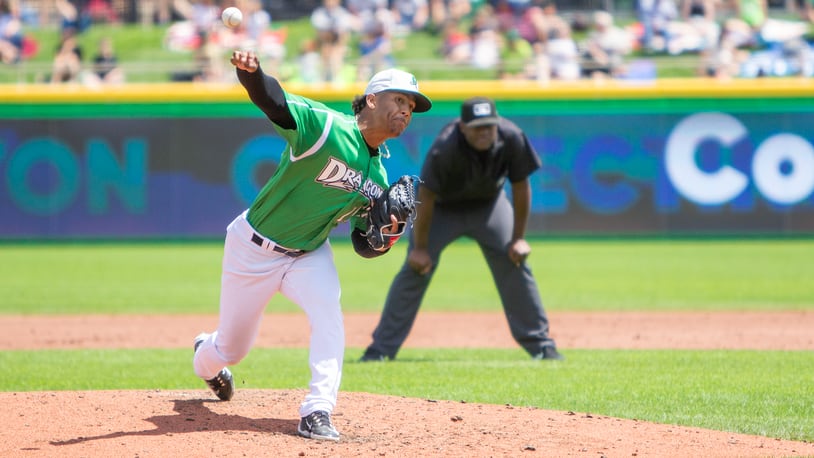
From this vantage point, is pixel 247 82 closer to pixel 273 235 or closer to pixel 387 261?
pixel 273 235

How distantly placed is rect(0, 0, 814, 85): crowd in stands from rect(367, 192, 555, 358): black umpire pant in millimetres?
10765

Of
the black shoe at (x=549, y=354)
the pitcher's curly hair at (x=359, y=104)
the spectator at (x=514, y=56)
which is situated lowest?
the black shoe at (x=549, y=354)

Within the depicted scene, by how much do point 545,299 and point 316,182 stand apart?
302 inches

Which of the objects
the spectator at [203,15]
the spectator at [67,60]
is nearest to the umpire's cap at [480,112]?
the spectator at [67,60]

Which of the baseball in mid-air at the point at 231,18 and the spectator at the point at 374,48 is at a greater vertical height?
the baseball in mid-air at the point at 231,18

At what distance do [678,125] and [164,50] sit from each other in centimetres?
947

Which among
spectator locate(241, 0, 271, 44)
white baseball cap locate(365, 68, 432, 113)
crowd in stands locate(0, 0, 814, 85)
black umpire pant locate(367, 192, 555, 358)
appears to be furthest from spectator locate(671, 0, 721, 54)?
white baseball cap locate(365, 68, 432, 113)

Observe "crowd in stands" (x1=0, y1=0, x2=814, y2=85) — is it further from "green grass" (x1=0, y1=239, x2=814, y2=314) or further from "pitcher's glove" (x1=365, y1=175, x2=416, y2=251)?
"pitcher's glove" (x1=365, y1=175, x2=416, y2=251)

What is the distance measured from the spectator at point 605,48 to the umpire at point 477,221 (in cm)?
1092

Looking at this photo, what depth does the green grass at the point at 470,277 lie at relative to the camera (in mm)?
12289

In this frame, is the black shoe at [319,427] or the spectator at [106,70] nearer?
the black shoe at [319,427]

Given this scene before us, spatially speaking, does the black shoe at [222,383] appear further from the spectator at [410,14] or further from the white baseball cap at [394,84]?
the spectator at [410,14]

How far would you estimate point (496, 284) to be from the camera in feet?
27.0

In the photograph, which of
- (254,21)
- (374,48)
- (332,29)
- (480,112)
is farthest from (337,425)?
(254,21)
